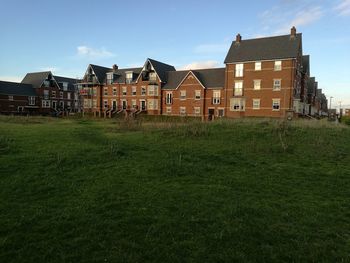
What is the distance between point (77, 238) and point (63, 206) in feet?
6.15

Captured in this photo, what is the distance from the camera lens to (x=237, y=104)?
45.5 metres

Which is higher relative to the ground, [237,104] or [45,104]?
[237,104]

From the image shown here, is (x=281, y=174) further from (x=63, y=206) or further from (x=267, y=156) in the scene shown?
(x=63, y=206)

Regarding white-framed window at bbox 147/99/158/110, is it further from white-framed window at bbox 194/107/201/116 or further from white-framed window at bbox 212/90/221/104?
white-framed window at bbox 212/90/221/104

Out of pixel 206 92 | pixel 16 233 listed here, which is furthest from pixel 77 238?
pixel 206 92

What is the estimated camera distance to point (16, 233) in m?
5.71

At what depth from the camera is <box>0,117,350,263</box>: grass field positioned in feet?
17.2

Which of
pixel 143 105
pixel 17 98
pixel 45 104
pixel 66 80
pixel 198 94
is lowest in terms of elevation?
pixel 45 104

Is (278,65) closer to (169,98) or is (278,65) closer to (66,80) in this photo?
(169,98)

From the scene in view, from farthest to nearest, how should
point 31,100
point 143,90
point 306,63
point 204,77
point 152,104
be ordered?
point 31,100 < point 143,90 < point 152,104 < point 306,63 < point 204,77

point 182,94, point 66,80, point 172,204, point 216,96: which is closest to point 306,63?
point 216,96

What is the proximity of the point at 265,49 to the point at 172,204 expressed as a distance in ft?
134

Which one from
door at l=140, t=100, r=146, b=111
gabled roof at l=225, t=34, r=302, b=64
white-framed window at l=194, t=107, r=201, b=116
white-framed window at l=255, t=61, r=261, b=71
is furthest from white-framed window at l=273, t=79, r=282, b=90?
door at l=140, t=100, r=146, b=111

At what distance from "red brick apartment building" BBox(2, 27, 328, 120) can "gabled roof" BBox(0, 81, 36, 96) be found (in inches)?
570
